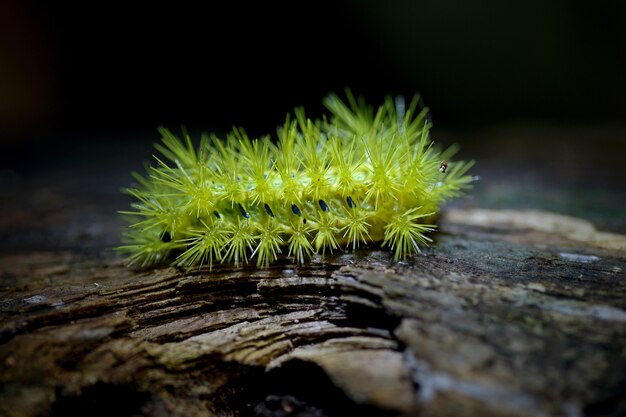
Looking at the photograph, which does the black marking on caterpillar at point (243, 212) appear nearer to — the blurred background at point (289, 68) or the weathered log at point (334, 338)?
the weathered log at point (334, 338)

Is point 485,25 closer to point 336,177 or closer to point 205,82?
point 205,82

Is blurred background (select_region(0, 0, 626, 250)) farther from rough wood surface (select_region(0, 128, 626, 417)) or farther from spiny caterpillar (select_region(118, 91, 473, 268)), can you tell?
rough wood surface (select_region(0, 128, 626, 417))

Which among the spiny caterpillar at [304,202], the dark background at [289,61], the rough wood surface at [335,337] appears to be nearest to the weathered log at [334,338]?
the rough wood surface at [335,337]

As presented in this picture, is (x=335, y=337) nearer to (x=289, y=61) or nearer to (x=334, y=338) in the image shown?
(x=334, y=338)

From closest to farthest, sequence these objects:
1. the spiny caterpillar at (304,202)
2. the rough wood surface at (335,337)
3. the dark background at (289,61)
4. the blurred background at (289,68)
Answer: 1. the rough wood surface at (335,337)
2. the spiny caterpillar at (304,202)
3. the blurred background at (289,68)
4. the dark background at (289,61)

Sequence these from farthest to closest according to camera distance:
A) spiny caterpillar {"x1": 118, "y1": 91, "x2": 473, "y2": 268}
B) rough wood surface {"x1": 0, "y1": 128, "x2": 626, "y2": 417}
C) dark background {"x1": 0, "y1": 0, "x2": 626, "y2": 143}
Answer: dark background {"x1": 0, "y1": 0, "x2": 626, "y2": 143} < spiny caterpillar {"x1": 118, "y1": 91, "x2": 473, "y2": 268} < rough wood surface {"x1": 0, "y1": 128, "x2": 626, "y2": 417}

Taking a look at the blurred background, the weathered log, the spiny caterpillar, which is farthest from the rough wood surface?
the blurred background

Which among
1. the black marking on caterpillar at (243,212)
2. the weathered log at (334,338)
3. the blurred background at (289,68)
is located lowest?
the weathered log at (334,338)
